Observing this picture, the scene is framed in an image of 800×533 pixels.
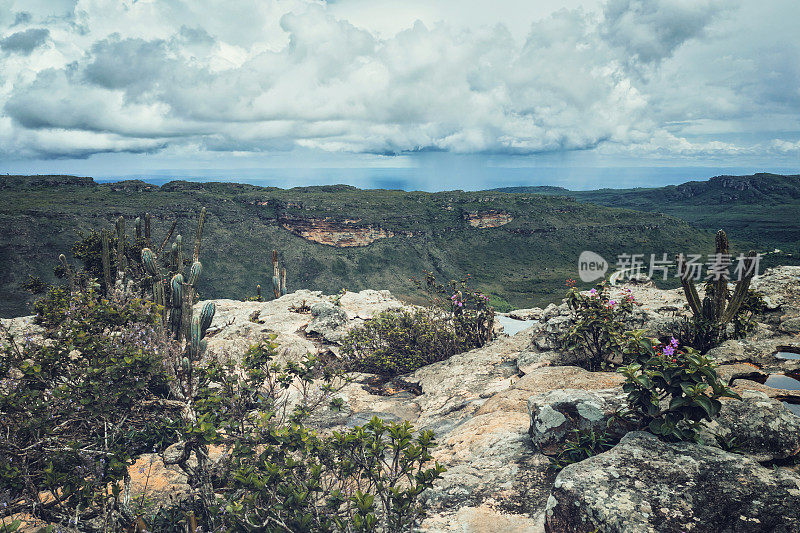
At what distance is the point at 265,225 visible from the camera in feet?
248

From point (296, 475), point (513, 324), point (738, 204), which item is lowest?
point (513, 324)

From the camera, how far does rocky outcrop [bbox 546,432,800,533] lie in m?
2.80

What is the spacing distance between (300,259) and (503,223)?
44.7 metres

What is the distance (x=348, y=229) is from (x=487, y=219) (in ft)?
102

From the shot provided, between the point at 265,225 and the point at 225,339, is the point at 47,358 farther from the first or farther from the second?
the point at 265,225

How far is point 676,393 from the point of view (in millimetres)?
3525

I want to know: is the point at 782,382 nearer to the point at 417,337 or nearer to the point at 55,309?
the point at 417,337

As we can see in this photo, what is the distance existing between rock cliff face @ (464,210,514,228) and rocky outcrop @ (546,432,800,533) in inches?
3422

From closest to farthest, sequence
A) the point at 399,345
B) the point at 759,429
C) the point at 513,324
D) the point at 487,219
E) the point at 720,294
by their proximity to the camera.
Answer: the point at 759,429
the point at 720,294
the point at 399,345
the point at 513,324
the point at 487,219

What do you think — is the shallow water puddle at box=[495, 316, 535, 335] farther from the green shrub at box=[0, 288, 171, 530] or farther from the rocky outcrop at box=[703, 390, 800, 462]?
the green shrub at box=[0, 288, 171, 530]

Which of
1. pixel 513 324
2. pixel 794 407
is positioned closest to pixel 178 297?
pixel 794 407

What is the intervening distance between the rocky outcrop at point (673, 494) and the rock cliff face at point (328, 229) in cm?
7546

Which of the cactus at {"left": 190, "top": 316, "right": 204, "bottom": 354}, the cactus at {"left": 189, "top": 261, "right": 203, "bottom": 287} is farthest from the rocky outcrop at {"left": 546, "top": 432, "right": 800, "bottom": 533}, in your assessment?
the cactus at {"left": 189, "top": 261, "right": 203, "bottom": 287}

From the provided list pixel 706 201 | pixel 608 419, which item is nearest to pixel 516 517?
pixel 608 419
